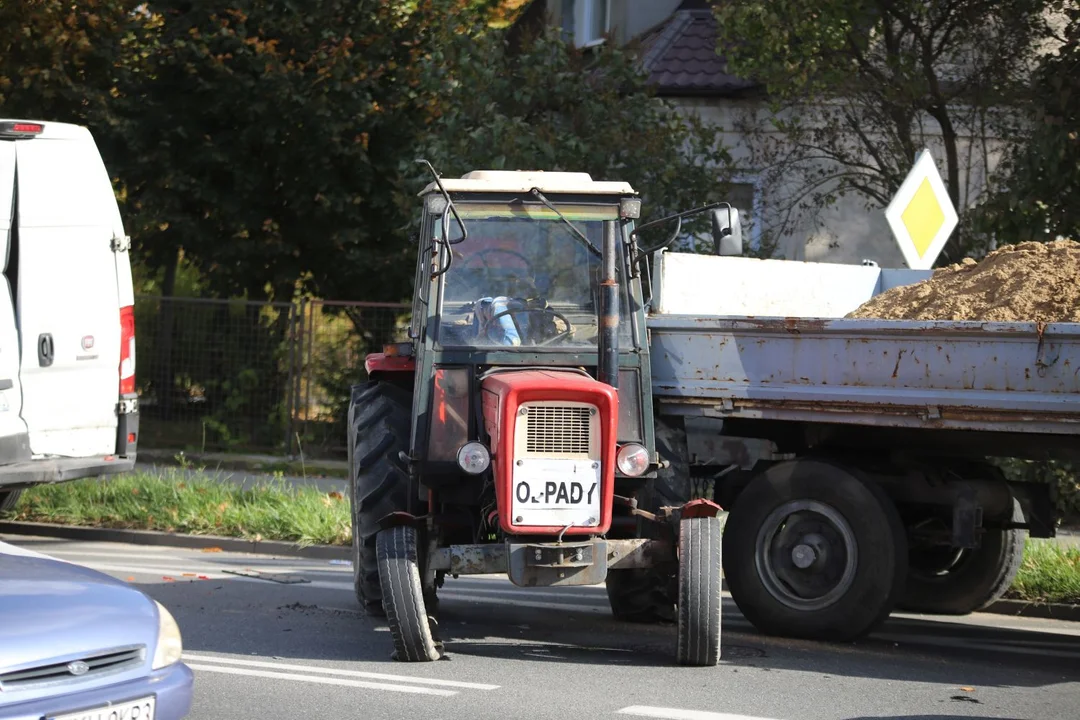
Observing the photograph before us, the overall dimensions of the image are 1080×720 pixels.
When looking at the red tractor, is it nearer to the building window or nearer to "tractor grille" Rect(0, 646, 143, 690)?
"tractor grille" Rect(0, 646, 143, 690)

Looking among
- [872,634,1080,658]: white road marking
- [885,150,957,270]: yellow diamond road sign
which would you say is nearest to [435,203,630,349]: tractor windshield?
[872,634,1080,658]: white road marking

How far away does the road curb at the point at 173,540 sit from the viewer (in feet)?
41.0

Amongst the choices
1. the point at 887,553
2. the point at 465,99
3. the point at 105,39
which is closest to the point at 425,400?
the point at 887,553

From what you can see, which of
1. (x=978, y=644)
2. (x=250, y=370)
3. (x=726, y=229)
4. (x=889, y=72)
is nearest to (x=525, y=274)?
(x=726, y=229)

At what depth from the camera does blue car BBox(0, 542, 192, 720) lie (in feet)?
17.0

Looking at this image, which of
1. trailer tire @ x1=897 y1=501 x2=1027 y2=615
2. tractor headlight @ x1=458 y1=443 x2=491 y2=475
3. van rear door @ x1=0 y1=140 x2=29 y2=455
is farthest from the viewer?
van rear door @ x1=0 y1=140 x2=29 y2=455

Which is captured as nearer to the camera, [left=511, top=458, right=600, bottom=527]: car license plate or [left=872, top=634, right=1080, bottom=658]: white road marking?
[left=511, top=458, right=600, bottom=527]: car license plate

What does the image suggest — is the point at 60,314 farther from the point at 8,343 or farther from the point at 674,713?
the point at 674,713

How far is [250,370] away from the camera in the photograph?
18.5 m

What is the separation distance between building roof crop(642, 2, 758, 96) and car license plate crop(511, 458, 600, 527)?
41.2 feet

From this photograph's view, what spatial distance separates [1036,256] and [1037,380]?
1.40 m

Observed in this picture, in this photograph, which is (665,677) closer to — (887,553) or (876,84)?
(887,553)

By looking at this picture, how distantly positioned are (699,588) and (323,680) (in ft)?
6.26

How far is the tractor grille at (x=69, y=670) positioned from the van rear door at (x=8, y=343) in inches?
263
